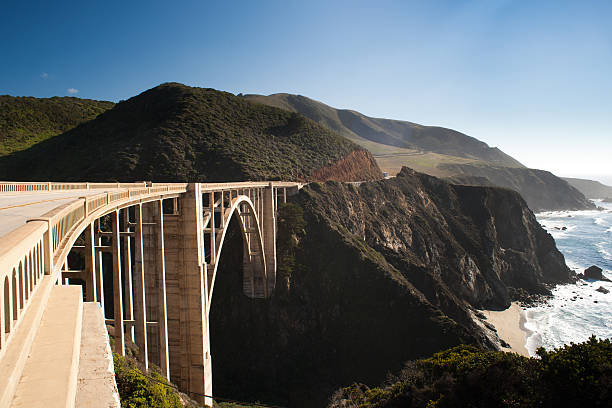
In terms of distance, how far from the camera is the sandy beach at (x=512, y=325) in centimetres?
3253

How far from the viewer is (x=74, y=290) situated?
12.5 feet

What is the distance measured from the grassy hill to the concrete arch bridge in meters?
42.2

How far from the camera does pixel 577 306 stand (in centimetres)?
4134

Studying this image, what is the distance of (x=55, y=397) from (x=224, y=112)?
6036cm

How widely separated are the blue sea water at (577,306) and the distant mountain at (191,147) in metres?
30.6

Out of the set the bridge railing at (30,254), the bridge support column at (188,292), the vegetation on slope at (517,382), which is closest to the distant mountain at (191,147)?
the bridge support column at (188,292)

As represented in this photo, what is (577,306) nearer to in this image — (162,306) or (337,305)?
(337,305)

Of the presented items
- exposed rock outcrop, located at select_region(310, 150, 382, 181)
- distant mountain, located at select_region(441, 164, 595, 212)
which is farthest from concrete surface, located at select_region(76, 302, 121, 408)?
distant mountain, located at select_region(441, 164, 595, 212)

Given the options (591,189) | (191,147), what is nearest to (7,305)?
(191,147)

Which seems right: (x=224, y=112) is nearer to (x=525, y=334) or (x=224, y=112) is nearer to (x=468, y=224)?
(x=468, y=224)

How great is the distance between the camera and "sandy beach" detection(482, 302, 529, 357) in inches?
1281

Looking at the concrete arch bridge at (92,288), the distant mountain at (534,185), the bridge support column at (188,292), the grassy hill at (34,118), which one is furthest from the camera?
the distant mountain at (534,185)

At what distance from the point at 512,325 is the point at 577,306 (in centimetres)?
1036

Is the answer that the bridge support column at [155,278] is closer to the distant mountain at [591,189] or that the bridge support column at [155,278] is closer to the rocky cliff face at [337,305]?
the rocky cliff face at [337,305]
